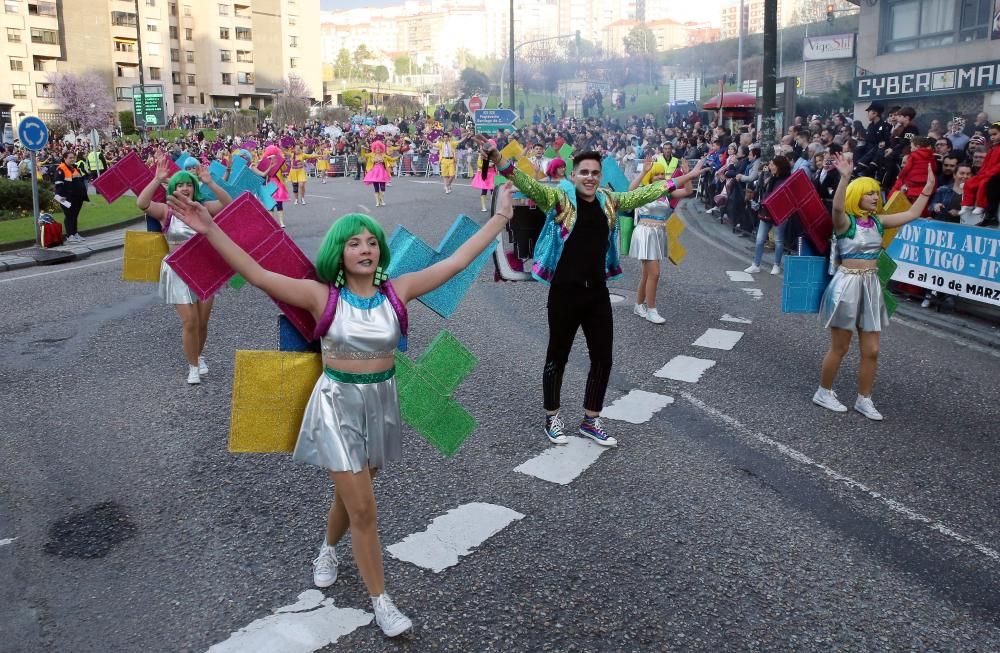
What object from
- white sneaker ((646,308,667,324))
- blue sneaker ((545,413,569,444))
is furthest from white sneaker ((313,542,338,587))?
white sneaker ((646,308,667,324))

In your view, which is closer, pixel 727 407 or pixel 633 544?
pixel 633 544

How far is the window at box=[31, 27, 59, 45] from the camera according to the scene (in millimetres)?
77438

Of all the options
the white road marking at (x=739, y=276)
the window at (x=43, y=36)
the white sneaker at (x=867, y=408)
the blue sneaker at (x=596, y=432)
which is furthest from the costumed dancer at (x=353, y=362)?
the window at (x=43, y=36)

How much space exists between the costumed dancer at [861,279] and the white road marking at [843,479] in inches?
37.4

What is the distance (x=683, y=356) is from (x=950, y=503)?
346 centimetres

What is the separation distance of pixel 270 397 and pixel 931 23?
3056 centimetres

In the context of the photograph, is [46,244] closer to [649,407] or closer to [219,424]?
[219,424]

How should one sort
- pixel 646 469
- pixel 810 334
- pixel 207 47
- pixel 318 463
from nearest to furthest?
pixel 318 463
pixel 646 469
pixel 810 334
pixel 207 47

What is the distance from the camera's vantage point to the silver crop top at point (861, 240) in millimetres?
6469

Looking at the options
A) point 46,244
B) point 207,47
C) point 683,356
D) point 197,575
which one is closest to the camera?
point 197,575

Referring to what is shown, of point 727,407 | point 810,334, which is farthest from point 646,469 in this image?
point 810,334

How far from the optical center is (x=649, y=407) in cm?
678

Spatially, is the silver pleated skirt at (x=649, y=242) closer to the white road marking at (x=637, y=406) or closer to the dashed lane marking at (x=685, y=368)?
the dashed lane marking at (x=685, y=368)

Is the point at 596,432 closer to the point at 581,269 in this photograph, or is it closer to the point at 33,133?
the point at 581,269
